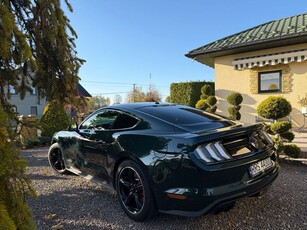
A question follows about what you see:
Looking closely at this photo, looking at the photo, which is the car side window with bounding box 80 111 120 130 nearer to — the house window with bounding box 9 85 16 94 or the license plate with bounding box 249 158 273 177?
the house window with bounding box 9 85 16 94

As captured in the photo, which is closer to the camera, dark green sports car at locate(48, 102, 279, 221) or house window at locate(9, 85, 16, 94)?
dark green sports car at locate(48, 102, 279, 221)

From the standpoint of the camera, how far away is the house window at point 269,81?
9789 mm

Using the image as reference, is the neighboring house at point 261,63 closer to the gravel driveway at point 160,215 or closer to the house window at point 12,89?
the gravel driveway at point 160,215

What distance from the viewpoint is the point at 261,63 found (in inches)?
379

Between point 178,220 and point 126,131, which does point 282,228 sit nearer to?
point 178,220

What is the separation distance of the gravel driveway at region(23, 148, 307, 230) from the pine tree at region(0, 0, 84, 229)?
4.81 ft

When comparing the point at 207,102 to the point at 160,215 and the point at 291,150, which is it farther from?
the point at 160,215

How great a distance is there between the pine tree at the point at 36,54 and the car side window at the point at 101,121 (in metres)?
0.70

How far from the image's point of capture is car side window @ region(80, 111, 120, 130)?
3.73 meters

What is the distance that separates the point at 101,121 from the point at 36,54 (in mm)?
1438

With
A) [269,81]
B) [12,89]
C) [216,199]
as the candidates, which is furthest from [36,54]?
[269,81]

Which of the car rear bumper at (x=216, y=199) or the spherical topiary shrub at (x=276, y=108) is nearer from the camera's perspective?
the car rear bumper at (x=216, y=199)

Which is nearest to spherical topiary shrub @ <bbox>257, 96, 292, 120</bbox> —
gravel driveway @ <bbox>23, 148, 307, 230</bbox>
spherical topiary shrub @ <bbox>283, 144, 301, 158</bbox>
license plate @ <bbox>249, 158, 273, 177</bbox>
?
spherical topiary shrub @ <bbox>283, 144, 301, 158</bbox>

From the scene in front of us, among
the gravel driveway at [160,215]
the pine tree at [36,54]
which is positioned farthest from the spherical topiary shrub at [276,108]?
the pine tree at [36,54]
